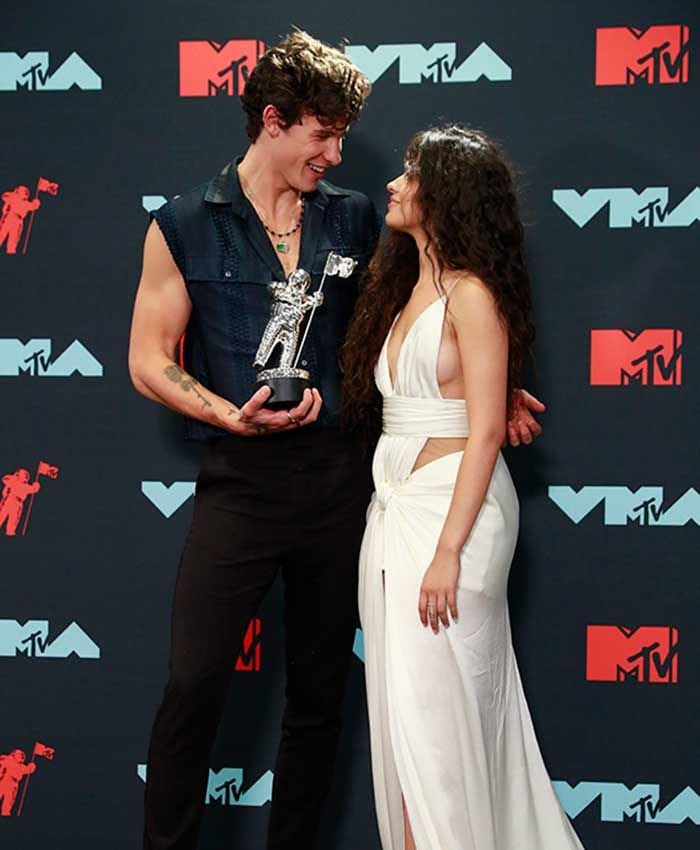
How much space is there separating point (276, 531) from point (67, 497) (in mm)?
738

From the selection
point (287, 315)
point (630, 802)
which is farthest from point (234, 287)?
point (630, 802)

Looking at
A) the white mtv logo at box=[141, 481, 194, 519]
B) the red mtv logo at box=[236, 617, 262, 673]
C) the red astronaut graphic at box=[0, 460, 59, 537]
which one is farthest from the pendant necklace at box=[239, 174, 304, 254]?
the red mtv logo at box=[236, 617, 262, 673]

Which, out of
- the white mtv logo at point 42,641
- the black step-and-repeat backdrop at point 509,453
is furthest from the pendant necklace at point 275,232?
the white mtv logo at point 42,641

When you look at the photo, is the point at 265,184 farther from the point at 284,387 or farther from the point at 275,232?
the point at 284,387

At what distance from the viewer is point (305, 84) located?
7.55 feet

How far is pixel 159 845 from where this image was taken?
7.57ft

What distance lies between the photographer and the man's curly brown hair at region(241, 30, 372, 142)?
7.55ft

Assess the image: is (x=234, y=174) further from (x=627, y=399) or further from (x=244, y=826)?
(x=244, y=826)

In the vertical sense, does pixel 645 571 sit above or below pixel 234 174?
below

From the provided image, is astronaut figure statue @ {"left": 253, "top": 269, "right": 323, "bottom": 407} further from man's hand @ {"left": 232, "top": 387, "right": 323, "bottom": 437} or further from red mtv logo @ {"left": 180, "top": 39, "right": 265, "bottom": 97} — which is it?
red mtv logo @ {"left": 180, "top": 39, "right": 265, "bottom": 97}

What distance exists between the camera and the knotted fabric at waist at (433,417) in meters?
2.17

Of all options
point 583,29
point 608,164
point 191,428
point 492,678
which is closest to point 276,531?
point 191,428

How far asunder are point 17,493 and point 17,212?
2.36 ft

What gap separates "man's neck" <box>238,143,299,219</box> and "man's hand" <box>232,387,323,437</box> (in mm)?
445
